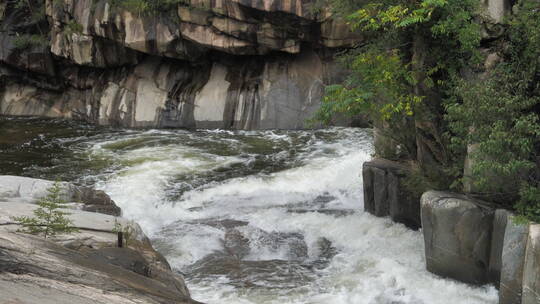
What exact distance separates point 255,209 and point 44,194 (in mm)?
4754

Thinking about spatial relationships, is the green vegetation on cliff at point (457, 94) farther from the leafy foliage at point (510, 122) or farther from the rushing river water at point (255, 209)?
the rushing river water at point (255, 209)

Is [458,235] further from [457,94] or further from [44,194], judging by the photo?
[44,194]

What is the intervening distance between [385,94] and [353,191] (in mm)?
4482

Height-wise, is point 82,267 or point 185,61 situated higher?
point 185,61

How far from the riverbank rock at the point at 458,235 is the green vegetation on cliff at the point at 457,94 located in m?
0.34

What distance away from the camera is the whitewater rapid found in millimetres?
9727

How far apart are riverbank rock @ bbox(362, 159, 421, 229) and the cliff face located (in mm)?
9127

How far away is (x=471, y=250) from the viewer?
936 cm

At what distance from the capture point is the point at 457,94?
9688mm

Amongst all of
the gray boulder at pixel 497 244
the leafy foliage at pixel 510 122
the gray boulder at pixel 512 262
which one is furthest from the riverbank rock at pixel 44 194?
the gray boulder at pixel 512 262

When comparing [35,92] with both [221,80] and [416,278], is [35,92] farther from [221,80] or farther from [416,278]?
[416,278]

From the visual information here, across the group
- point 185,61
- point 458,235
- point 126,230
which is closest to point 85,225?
point 126,230

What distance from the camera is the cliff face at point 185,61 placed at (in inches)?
840

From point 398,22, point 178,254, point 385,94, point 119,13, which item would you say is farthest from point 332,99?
point 119,13
